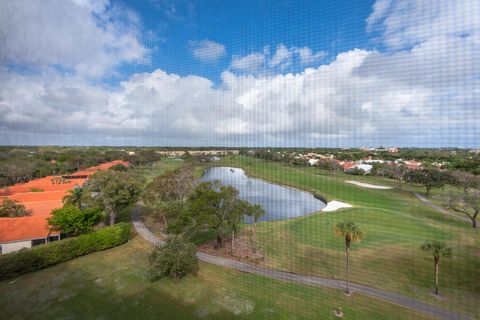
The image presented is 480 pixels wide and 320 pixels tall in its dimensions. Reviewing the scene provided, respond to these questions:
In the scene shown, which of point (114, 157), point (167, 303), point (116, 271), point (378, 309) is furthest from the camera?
point (114, 157)

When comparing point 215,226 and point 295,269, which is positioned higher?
point 215,226

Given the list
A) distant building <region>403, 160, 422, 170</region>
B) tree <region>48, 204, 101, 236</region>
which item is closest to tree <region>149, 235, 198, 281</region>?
tree <region>48, 204, 101, 236</region>

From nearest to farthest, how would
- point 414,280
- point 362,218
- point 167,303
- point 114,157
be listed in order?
point 167,303, point 414,280, point 362,218, point 114,157

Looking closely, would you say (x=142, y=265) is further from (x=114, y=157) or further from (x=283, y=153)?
(x=114, y=157)

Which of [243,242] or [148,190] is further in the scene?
[148,190]

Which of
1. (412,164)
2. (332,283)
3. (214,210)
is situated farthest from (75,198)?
(412,164)

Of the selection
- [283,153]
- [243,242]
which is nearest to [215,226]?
[243,242]

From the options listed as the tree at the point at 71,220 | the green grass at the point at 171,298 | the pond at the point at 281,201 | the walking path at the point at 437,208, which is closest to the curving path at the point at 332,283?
the green grass at the point at 171,298

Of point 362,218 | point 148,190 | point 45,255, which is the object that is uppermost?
point 148,190
